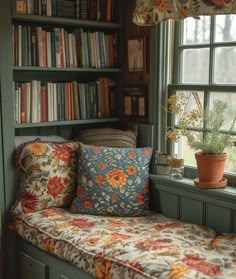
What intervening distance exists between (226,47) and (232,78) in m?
0.18

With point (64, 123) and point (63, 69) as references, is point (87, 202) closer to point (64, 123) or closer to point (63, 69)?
point (64, 123)

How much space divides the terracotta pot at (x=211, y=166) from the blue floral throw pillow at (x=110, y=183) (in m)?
0.38

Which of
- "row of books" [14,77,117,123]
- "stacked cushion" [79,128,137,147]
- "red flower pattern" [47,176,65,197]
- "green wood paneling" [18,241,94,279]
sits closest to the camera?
"green wood paneling" [18,241,94,279]

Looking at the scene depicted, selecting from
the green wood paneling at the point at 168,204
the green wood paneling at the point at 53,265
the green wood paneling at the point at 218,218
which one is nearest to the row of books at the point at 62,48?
the green wood paneling at the point at 168,204

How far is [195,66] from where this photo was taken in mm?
2701

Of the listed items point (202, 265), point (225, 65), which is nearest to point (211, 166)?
point (225, 65)

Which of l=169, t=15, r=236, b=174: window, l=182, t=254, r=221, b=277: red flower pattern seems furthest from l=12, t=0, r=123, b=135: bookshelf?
l=182, t=254, r=221, b=277: red flower pattern

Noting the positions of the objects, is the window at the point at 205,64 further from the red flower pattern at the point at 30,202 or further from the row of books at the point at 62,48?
the red flower pattern at the point at 30,202

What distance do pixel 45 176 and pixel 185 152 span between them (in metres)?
0.87

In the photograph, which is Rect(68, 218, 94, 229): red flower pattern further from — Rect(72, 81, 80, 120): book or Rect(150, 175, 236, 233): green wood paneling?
Rect(72, 81, 80, 120): book

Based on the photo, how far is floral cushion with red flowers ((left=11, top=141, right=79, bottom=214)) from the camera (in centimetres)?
260

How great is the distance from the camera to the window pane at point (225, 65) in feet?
8.14

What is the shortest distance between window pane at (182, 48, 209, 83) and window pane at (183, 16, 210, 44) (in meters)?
0.06

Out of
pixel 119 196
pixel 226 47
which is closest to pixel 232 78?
pixel 226 47
